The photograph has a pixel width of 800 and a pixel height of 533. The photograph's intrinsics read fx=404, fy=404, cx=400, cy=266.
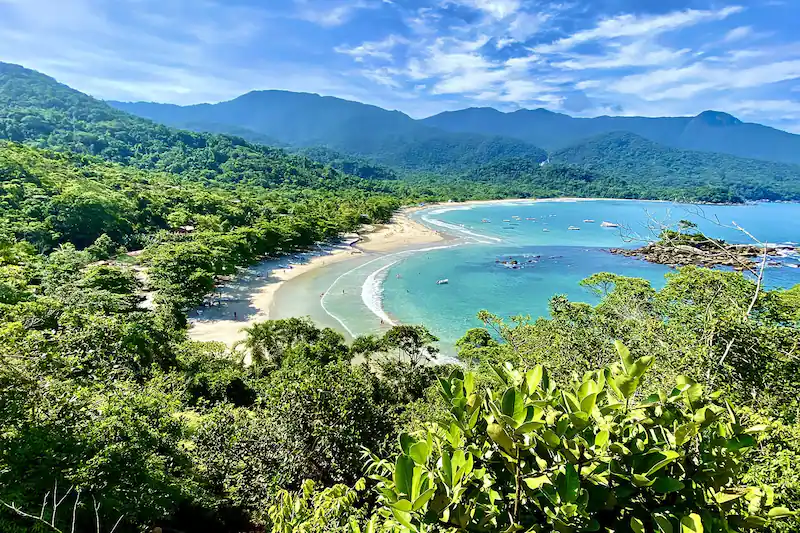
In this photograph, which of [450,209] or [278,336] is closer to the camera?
[278,336]

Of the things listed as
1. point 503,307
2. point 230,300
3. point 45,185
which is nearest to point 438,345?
point 503,307

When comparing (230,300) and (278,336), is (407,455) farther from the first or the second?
(230,300)

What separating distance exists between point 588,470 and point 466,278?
34.7 metres

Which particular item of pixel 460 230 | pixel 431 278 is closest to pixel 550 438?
pixel 431 278

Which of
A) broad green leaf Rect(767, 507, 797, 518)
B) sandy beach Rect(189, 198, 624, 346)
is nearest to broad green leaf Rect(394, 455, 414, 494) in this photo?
broad green leaf Rect(767, 507, 797, 518)

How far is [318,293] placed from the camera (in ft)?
94.9

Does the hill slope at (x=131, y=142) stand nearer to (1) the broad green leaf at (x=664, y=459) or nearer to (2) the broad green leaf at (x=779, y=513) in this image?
(1) the broad green leaf at (x=664, y=459)

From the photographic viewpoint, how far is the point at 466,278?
35875mm

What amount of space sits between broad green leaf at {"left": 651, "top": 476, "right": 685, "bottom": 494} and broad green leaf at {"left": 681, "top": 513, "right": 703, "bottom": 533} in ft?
0.29

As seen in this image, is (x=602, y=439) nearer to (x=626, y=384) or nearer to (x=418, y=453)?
(x=626, y=384)

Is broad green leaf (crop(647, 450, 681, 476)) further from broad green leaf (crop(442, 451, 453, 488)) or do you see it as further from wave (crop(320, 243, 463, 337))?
wave (crop(320, 243, 463, 337))

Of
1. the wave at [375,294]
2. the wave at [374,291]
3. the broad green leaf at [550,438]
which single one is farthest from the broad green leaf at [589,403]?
the wave at [375,294]

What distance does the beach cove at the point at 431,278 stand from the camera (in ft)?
82.3

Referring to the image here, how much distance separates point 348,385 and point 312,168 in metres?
112
